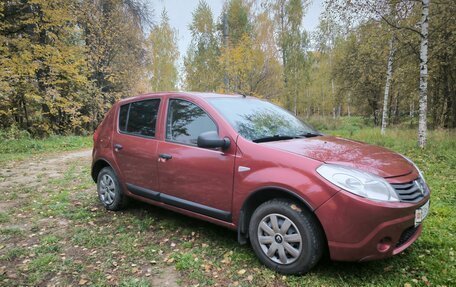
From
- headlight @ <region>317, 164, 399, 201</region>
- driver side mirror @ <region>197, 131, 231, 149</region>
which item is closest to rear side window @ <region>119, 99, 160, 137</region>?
driver side mirror @ <region>197, 131, 231, 149</region>

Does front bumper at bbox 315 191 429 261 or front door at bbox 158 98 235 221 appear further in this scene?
front door at bbox 158 98 235 221

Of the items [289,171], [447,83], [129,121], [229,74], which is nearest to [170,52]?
[229,74]

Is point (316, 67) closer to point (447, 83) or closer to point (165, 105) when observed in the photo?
point (447, 83)

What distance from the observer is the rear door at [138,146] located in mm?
4074

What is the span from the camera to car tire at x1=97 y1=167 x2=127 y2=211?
4750 millimetres

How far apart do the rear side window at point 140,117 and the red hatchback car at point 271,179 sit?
0.05ft

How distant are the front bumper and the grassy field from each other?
0.37 meters

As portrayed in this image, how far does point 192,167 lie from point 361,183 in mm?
1783

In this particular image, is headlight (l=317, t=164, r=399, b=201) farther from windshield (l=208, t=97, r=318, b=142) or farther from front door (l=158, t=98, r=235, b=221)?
front door (l=158, t=98, r=235, b=221)

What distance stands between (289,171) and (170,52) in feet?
97.2

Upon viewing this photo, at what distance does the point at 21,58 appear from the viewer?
41.8ft

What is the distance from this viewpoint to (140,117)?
174 inches

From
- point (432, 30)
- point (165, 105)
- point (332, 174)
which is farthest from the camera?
point (432, 30)

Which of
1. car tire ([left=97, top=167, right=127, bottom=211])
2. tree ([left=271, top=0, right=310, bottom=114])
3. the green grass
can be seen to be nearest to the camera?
car tire ([left=97, top=167, right=127, bottom=211])
